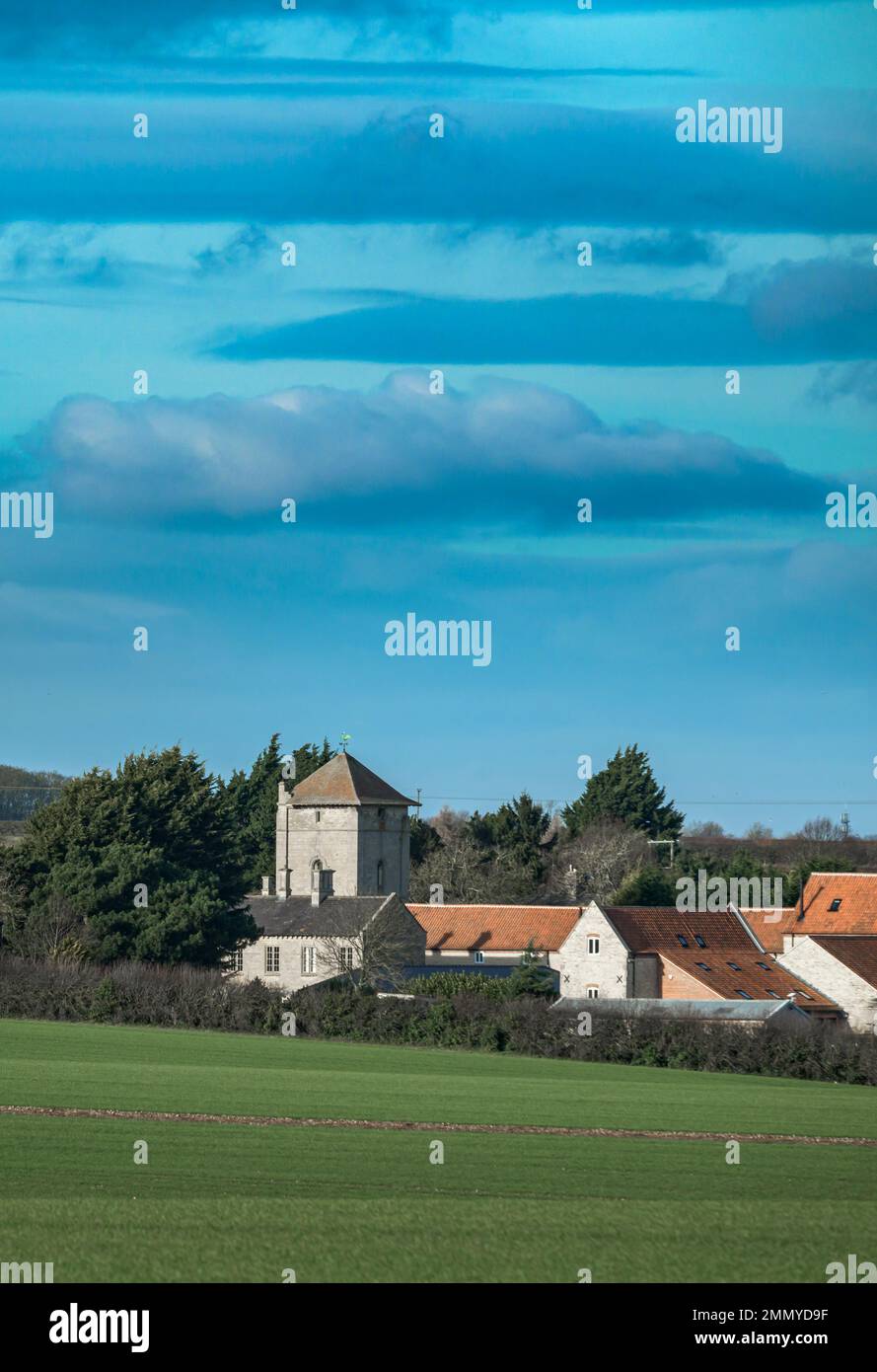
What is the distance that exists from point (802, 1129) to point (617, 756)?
10360 cm

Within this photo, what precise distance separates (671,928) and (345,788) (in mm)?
30049

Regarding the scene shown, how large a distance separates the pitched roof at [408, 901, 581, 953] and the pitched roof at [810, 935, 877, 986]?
53.7 ft

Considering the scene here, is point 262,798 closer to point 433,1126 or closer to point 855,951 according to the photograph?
point 855,951

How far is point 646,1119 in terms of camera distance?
1180 inches

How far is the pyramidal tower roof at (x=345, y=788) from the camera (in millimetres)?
101938

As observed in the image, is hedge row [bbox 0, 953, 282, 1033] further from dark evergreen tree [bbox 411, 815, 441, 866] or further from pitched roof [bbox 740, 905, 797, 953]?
dark evergreen tree [bbox 411, 815, 441, 866]

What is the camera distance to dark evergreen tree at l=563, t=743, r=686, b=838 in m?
131

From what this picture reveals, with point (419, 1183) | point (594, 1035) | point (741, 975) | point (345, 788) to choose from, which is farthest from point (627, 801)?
point (419, 1183)

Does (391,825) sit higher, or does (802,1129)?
(391,825)

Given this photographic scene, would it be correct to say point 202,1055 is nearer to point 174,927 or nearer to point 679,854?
point 174,927

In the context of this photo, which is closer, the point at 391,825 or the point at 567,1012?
the point at 567,1012

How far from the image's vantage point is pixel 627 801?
5153 inches

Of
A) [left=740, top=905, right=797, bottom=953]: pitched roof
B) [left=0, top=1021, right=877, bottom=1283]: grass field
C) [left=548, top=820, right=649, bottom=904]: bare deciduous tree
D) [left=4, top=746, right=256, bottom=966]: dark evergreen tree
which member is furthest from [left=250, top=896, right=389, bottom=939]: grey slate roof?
[left=0, top=1021, right=877, bottom=1283]: grass field
